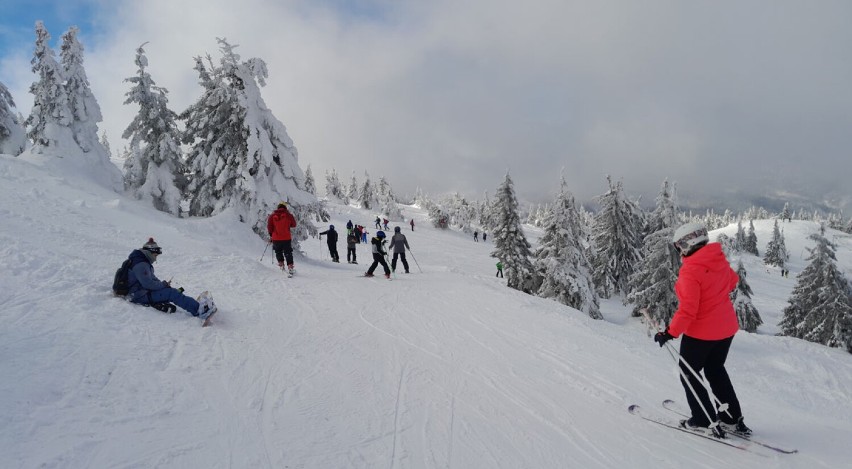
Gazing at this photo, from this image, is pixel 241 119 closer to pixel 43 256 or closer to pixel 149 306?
pixel 43 256

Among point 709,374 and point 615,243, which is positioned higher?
point 615,243

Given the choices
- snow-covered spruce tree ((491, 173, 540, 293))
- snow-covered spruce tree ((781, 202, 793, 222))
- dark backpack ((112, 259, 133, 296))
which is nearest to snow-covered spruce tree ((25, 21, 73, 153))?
dark backpack ((112, 259, 133, 296))

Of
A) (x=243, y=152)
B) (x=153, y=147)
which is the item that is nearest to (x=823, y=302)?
(x=243, y=152)

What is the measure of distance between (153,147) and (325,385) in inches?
782

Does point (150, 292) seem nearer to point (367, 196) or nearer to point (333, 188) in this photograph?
point (367, 196)

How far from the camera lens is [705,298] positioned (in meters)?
4.09

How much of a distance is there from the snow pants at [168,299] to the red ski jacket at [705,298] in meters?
6.92

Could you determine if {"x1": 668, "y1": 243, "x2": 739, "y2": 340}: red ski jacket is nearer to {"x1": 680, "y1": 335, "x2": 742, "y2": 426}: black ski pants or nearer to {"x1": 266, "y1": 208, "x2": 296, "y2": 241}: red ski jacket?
{"x1": 680, "y1": 335, "x2": 742, "y2": 426}: black ski pants

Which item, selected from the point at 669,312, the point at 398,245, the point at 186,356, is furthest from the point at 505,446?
the point at 669,312

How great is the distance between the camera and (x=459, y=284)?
1280 centimetres

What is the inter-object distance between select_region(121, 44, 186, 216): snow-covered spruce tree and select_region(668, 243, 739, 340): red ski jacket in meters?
21.2

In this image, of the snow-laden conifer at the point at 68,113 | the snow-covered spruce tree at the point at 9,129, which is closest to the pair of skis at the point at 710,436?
the snow-laden conifer at the point at 68,113

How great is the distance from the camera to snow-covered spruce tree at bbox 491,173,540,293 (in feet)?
97.9

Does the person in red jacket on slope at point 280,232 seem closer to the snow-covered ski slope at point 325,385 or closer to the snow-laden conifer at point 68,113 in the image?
the snow-covered ski slope at point 325,385
